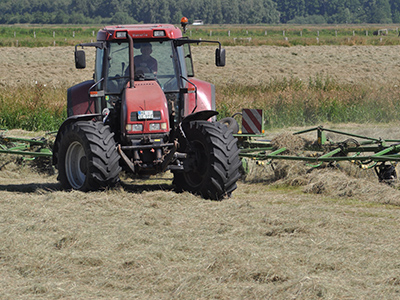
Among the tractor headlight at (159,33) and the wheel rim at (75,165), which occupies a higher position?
the tractor headlight at (159,33)

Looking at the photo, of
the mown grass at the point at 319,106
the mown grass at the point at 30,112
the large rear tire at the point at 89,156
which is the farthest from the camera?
the mown grass at the point at 319,106

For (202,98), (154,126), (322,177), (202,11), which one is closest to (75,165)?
(154,126)

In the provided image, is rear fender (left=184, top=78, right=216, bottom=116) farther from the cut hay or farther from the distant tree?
the distant tree

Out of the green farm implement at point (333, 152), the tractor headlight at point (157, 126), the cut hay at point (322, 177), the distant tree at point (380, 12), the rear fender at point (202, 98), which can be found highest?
the distant tree at point (380, 12)

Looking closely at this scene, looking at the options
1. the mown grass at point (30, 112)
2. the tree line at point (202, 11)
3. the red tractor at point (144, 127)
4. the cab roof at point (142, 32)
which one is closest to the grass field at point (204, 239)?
the red tractor at point (144, 127)

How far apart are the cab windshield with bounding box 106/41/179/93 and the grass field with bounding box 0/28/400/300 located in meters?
1.44

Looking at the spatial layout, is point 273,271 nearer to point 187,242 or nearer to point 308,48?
point 187,242

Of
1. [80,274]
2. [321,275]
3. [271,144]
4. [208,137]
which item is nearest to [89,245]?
[80,274]

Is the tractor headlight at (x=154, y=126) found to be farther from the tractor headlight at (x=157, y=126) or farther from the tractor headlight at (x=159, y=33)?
the tractor headlight at (x=159, y=33)

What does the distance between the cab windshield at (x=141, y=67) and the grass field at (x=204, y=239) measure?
56.7 inches

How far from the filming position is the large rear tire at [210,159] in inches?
300

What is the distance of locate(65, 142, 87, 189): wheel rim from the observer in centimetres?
819

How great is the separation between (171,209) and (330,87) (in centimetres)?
1331

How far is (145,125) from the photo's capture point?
7.80m
